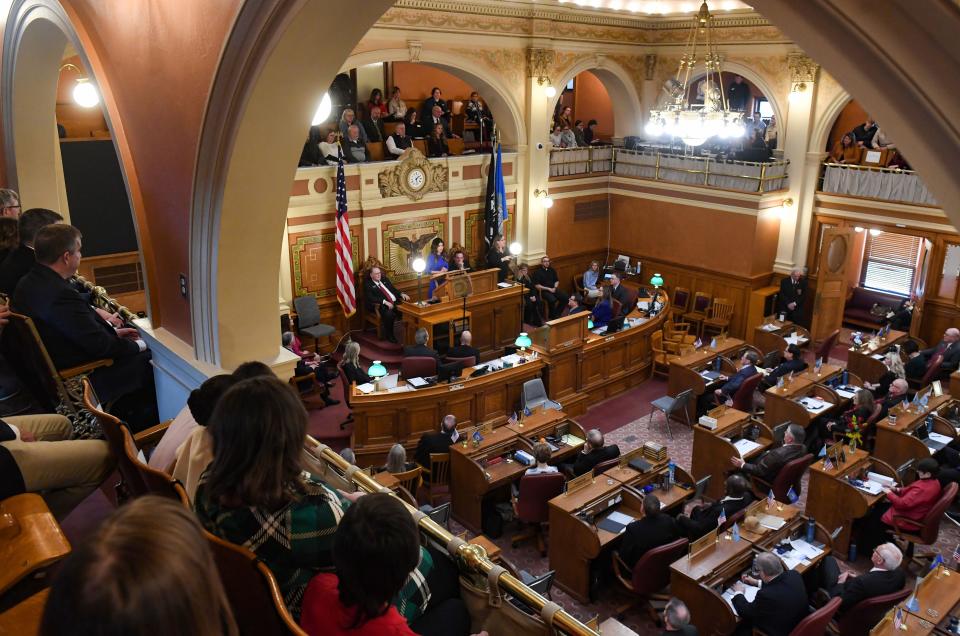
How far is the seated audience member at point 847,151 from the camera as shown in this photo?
13.3 meters

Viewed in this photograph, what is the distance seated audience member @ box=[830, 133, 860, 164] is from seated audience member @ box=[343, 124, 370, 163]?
340 inches

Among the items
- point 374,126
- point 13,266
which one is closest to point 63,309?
point 13,266

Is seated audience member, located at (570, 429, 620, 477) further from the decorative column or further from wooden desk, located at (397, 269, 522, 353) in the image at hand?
the decorative column

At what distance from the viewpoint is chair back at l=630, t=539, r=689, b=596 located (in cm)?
615

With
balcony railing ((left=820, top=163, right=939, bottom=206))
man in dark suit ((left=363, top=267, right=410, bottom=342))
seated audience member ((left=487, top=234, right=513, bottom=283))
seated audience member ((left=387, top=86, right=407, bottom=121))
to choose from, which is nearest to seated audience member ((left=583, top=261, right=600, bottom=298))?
seated audience member ((left=487, top=234, right=513, bottom=283))

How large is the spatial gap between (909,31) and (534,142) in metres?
13.0

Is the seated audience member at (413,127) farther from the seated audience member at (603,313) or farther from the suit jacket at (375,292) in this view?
the seated audience member at (603,313)

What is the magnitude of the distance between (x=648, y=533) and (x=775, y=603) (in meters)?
1.22

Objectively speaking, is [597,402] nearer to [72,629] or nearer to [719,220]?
[719,220]

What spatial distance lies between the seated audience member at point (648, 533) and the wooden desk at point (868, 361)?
6328 mm

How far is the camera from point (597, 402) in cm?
1112

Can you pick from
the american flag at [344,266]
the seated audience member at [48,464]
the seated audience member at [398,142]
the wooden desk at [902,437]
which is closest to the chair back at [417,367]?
the american flag at [344,266]

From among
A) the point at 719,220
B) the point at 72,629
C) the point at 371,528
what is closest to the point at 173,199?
the point at 371,528

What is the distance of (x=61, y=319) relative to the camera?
400 cm
